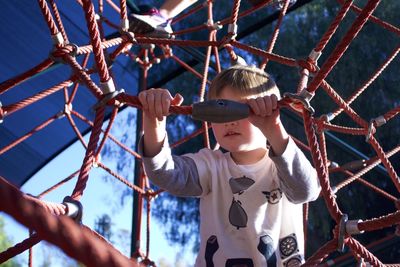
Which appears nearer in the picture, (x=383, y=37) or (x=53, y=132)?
(x=53, y=132)

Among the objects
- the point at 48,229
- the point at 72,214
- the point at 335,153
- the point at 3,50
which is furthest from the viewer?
the point at 335,153

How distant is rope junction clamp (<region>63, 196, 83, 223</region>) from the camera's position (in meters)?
0.80

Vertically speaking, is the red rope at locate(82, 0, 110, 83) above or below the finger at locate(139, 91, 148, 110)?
above

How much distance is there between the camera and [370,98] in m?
3.15

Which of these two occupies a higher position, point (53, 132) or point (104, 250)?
point (53, 132)

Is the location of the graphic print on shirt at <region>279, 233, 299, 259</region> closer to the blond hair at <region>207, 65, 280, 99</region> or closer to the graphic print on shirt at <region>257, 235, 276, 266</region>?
the graphic print on shirt at <region>257, 235, 276, 266</region>

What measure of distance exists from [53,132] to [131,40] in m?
1.27

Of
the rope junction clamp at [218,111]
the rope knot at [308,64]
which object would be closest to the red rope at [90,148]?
the rope junction clamp at [218,111]

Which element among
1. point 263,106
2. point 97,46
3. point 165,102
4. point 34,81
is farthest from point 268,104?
point 34,81

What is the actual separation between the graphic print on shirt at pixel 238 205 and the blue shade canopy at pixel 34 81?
1.12 meters

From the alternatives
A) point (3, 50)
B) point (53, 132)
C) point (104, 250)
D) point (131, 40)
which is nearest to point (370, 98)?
point (53, 132)

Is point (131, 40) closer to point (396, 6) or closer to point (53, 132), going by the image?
point (53, 132)

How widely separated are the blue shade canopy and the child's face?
111 cm

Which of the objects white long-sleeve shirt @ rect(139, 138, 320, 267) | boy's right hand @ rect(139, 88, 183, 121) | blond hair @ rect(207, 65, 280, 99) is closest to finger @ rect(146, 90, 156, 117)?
boy's right hand @ rect(139, 88, 183, 121)
